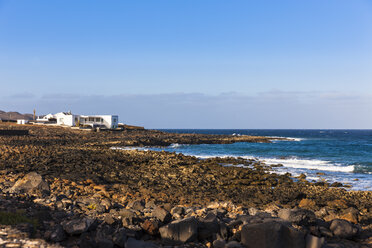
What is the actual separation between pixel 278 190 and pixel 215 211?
27.3 feet

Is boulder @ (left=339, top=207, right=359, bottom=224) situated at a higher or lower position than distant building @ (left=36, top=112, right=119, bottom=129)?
lower

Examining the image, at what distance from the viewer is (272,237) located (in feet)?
21.1

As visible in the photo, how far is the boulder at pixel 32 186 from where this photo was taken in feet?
36.9

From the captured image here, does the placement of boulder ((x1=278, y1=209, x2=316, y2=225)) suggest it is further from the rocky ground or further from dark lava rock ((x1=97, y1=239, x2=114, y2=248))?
dark lava rock ((x1=97, y1=239, x2=114, y2=248))

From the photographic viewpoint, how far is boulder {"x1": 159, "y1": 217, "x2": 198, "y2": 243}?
7.04 metres

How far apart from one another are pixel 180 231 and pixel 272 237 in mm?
1911

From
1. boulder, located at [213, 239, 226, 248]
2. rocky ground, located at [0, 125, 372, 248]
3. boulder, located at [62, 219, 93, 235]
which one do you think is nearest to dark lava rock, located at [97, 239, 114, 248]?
rocky ground, located at [0, 125, 372, 248]

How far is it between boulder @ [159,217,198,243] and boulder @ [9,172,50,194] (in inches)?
234

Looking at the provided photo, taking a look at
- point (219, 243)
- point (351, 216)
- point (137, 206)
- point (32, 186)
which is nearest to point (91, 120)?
point (32, 186)

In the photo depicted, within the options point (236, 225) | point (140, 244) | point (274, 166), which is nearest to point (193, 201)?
point (236, 225)

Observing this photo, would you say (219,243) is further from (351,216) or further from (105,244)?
(351,216)

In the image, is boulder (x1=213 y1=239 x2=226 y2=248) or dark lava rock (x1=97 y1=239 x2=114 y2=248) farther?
boulder (x1=213 y1=239 x2=226 y2=248)

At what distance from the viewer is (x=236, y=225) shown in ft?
25.4

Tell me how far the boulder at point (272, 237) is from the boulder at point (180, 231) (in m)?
1.14
